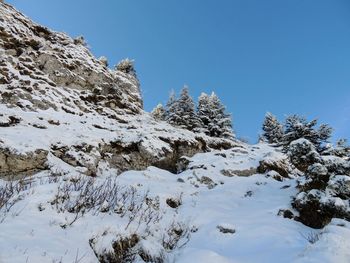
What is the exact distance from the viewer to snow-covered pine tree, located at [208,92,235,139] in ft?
110

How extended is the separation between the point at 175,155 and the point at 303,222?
11.9 metres

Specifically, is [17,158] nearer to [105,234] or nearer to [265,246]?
[105,234]

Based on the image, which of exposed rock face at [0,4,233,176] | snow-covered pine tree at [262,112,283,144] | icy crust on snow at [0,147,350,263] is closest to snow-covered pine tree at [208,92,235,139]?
exposed rock face at [0,4,233,176]

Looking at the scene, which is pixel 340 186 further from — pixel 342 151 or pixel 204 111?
pixel 204 111

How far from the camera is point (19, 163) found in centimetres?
1346

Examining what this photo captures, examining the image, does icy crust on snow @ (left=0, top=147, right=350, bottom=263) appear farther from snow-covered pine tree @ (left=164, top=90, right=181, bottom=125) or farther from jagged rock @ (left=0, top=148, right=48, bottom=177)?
snow-covered pine tree @ (left=164, top=90, right=181, bottom=125)

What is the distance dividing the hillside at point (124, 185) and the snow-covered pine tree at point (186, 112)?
19.7 ft

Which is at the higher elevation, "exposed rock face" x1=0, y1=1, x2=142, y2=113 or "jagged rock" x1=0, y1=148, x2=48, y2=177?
"exposed rock face" x1=0, y1=1, x2=142, y2=113

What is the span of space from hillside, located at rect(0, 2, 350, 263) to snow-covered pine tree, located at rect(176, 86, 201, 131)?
6.02 m

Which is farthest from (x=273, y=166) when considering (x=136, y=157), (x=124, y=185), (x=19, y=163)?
(x=19, y=163)

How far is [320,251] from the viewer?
580cm

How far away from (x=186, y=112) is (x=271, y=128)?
42.7ft

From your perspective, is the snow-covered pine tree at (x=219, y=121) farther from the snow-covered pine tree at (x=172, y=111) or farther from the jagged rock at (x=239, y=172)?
the jagged rock at (x=239, y=172)

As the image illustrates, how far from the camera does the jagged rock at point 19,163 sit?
13.1 m
